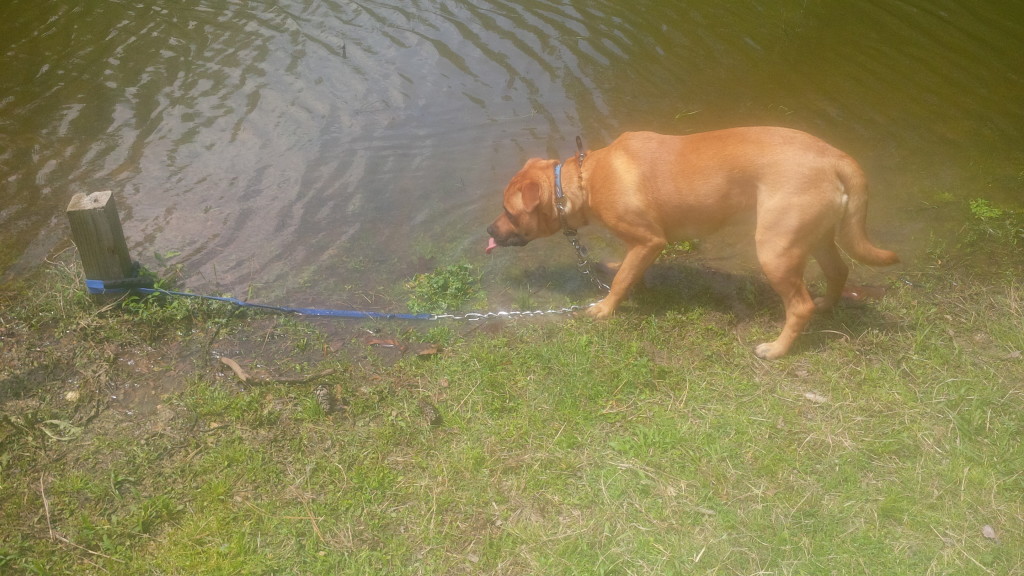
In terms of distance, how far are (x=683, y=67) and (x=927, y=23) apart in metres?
4.10

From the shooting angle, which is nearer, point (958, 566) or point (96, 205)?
point (958, 566)

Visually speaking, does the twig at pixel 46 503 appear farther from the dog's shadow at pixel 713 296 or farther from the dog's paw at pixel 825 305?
the dog's paw at pixel 825 305

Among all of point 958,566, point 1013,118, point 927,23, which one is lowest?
point 958,566

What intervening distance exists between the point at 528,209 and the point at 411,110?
132 inches

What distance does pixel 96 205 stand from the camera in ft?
12.9

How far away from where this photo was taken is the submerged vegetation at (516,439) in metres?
2.94

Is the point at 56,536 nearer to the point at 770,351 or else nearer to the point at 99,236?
the point at 99,236

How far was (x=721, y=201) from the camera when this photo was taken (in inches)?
159

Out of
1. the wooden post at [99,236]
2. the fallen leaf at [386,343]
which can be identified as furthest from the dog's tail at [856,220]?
the wooden post at [99,236]

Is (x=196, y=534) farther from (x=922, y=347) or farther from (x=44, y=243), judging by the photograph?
(x=922, y=347)

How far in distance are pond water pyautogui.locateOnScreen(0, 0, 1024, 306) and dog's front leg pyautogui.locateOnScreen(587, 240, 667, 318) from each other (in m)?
0.82

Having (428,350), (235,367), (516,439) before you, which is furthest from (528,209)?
(235,367)

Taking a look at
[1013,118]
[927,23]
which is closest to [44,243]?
[1013,118]

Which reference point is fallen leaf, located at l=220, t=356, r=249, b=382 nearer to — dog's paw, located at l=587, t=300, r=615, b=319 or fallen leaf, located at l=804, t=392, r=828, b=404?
dog's paw, located at l=587, t=300, r=615, b=319
